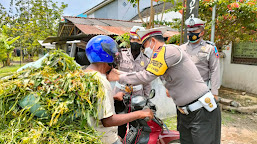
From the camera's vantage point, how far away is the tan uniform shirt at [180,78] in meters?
1.99

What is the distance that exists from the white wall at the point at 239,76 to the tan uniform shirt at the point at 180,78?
6.07m

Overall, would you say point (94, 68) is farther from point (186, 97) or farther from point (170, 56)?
point (186, 97)

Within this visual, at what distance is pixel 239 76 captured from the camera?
7480mm

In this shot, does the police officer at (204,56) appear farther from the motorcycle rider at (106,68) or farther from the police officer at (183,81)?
the motorcycle rider at (106,68)

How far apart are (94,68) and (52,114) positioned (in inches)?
25.5

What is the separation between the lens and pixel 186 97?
2.11 metres

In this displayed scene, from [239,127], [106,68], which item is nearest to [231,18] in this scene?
[239,127]

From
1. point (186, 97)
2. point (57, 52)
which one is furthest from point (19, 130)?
point (186, 97)

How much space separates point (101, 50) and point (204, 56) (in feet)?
6.63

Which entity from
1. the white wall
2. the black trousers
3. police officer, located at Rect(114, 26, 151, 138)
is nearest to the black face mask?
police officer, located at Rect(114, 26, 151, 138)

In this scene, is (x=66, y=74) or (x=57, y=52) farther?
(x=57, y=52)

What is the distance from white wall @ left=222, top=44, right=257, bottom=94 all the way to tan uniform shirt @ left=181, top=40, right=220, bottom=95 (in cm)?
497

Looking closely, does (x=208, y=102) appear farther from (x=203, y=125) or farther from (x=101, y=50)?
(x=101, y=50)

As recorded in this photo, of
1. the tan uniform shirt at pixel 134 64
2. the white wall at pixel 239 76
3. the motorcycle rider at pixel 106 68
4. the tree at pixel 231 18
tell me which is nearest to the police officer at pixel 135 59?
the tan uniform shirt at pixel 134 64
